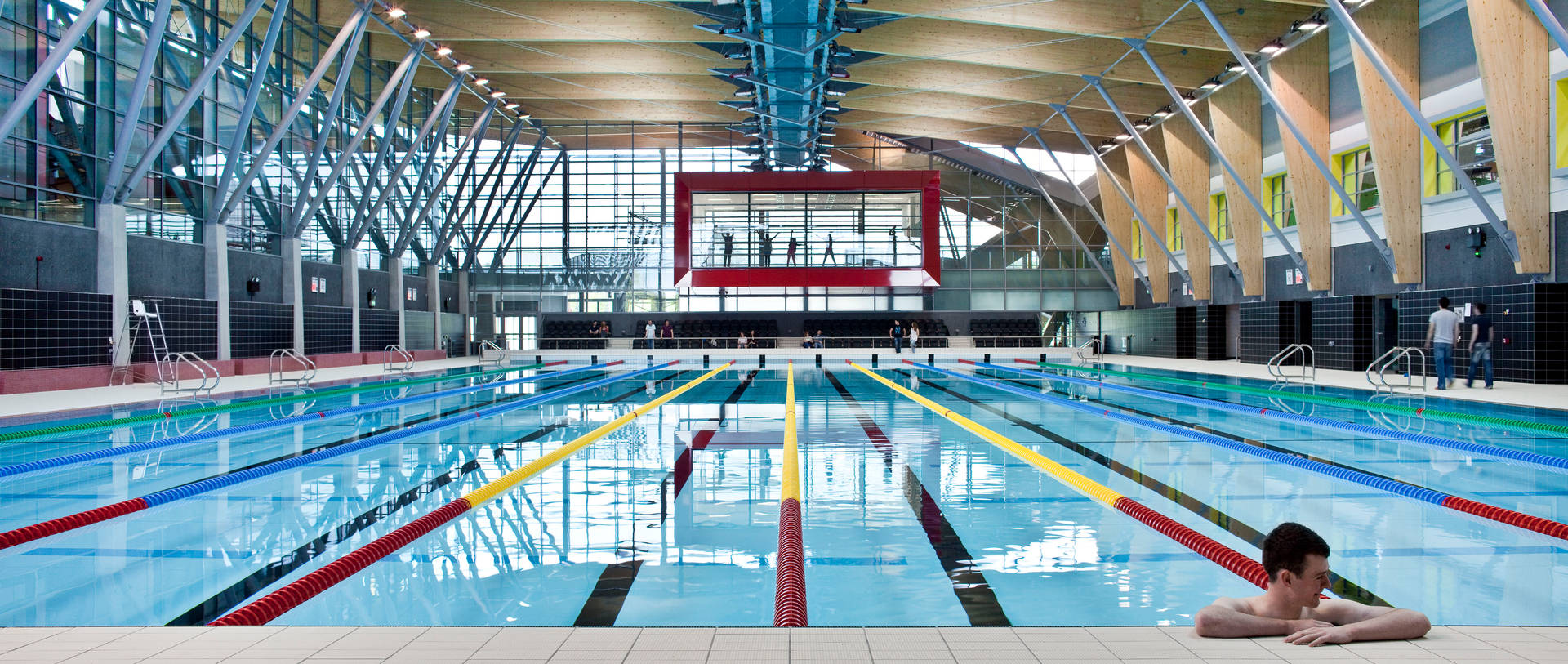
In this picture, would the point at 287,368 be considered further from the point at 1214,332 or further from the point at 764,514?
the point at 1214,332

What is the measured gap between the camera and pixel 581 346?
32.8 m

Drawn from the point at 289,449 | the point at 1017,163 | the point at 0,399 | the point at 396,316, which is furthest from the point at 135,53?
the point at 1017,163

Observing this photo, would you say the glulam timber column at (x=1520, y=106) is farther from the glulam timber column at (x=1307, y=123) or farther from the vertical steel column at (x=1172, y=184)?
the vertical steel column at (x=1172, y=184)

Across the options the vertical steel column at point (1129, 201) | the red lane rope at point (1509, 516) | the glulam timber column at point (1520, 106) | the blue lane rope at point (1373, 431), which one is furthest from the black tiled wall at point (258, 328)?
the glulam timber column at point (1520, 106)

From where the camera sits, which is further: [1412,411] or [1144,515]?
[1412,411]

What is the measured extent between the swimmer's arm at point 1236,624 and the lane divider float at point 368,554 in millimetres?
2695

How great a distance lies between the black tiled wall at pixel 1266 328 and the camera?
2150cm

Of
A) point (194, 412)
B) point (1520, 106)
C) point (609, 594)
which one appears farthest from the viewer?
point (1520, 106)

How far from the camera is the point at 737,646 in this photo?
8.36 feet

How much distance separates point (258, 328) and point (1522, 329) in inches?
846

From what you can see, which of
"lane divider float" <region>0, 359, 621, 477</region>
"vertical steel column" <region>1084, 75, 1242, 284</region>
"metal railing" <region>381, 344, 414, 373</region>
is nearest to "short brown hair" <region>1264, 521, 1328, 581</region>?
"lane divider float" <region>0, 359, 621, 477</region>

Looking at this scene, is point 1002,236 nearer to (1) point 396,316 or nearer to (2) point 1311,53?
(2) point 1311,53

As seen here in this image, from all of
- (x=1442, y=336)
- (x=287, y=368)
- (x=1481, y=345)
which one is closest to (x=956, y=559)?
(x=1442, y=336)

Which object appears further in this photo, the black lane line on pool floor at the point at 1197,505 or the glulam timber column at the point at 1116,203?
the glulam timber column at the point at 1116,203
